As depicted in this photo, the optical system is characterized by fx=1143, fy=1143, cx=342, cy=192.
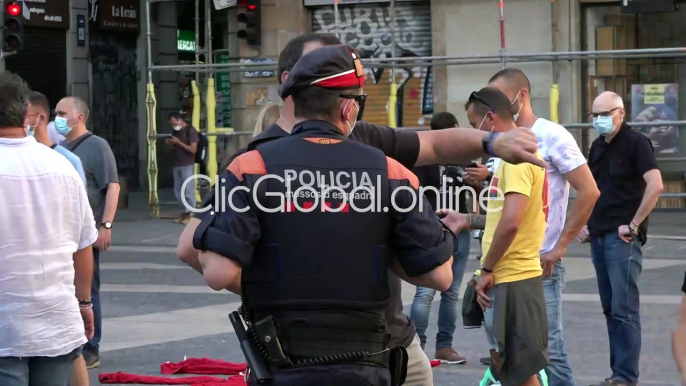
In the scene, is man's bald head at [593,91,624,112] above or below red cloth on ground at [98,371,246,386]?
above

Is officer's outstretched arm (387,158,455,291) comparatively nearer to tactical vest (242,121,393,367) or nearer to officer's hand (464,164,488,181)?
tactical vest (242,121,393,367)

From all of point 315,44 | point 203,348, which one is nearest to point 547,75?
point 203,348

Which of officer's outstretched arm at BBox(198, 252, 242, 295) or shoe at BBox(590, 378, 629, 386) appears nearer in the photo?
officer's outstretched arm at BBox(198, 252, 242, 295)

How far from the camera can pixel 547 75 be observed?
63.2 ft

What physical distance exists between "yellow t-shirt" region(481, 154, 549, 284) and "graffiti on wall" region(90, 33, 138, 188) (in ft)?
68.3

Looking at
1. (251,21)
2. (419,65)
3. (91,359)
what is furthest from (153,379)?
(251,21)

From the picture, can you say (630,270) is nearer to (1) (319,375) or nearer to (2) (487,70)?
(1) (319,375)

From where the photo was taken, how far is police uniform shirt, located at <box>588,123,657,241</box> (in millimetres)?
7293

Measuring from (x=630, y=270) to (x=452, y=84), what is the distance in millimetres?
13223

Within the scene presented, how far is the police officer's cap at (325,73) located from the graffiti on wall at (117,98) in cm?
2288

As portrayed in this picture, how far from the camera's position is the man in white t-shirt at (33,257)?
4.54 m

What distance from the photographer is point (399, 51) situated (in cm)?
2081

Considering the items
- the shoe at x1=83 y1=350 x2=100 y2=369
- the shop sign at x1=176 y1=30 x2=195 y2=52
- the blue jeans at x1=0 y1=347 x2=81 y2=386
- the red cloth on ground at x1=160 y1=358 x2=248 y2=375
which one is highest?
the shop sign at x1=176 y1=30 x2=195 y2=52

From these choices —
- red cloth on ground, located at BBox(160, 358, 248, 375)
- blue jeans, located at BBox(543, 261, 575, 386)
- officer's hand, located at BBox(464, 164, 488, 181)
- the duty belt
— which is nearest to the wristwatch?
the duty belt
